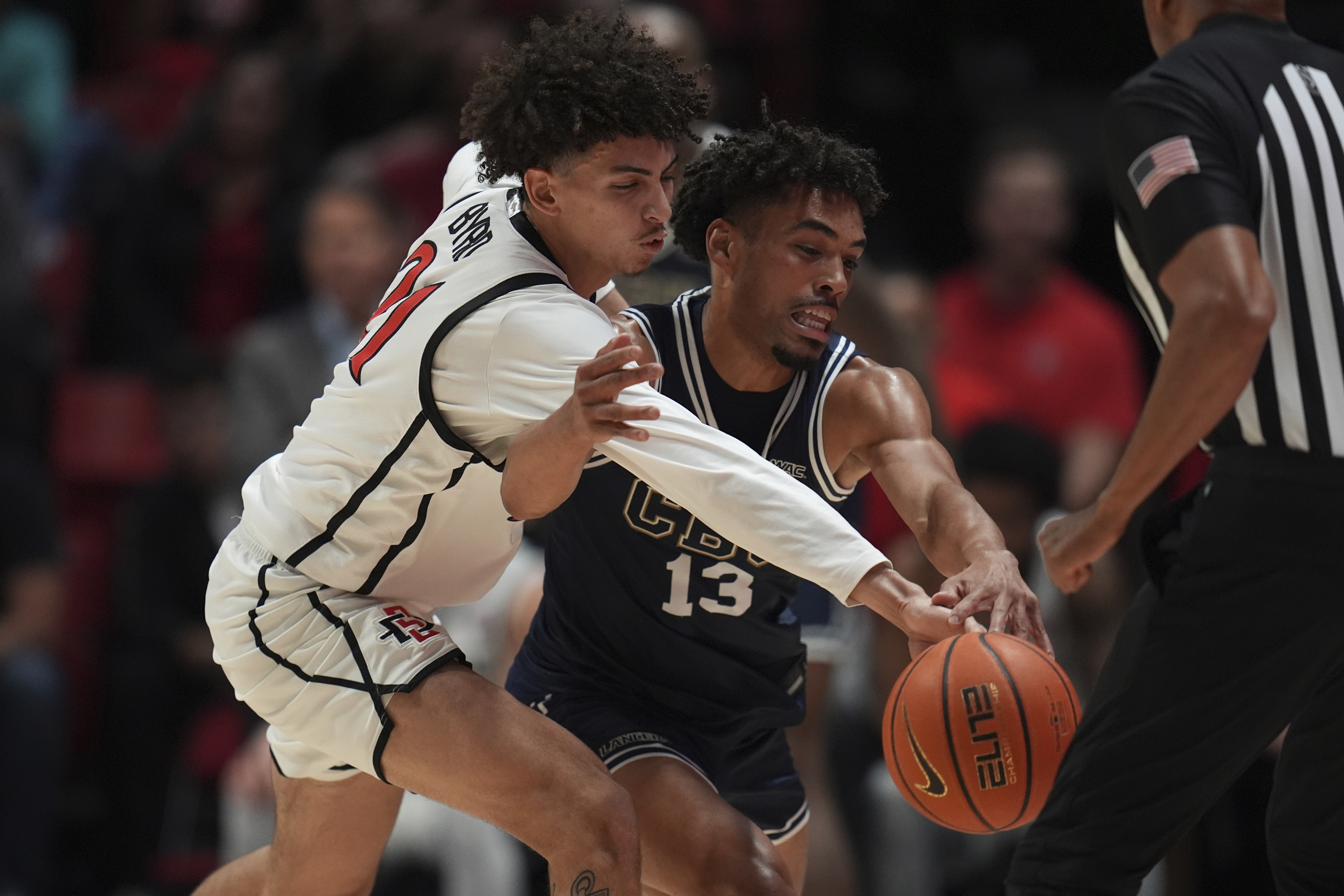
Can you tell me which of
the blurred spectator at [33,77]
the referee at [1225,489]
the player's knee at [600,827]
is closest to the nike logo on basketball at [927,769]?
the referee at [1225,489]

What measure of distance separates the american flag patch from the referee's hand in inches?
25.6

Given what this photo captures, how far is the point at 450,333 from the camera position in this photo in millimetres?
3803

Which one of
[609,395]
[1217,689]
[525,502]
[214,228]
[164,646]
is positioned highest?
[609,395]

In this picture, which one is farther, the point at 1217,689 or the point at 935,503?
the point at 935,503

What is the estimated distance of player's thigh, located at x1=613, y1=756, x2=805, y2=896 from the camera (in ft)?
12.8

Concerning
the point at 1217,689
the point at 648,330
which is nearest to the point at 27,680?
the point at 648,330

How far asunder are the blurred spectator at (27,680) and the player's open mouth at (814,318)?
16.3 feet

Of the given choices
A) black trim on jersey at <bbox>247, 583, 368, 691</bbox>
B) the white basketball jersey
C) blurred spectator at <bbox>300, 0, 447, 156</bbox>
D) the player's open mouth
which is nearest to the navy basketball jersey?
the player's open mouth

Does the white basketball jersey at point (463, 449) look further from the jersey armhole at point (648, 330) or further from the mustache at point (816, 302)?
the mustache at point (816, 302)

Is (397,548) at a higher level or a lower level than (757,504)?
lower

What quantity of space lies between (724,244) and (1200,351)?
135 cm

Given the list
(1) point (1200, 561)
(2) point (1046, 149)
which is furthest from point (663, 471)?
(2) point (1046, 149)

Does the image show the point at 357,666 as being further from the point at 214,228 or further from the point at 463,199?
the point at 214,228

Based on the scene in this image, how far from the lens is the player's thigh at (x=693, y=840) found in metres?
3.90
